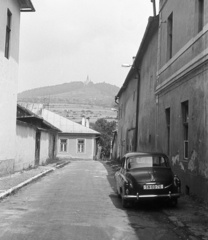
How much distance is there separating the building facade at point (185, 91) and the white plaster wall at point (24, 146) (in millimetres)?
7472

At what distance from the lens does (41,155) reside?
1069 inches

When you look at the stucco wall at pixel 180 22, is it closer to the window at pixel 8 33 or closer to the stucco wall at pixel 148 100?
the stucco wall at pixel 148 100

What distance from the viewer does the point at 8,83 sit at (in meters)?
15.8

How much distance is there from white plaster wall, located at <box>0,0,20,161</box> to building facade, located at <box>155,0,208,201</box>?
6.60 meters

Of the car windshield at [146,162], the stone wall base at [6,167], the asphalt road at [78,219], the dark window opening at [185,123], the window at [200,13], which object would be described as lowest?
the asphalt road at [78,219]

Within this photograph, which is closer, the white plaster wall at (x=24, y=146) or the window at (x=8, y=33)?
the window at (x=8, y=33)

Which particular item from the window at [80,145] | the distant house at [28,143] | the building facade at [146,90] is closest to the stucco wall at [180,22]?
the building facade at [146,90]

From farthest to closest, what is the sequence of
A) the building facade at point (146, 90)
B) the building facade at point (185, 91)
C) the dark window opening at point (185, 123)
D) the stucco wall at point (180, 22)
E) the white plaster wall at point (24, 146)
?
the white plaster wall at point (24, 146) < the building facade at point (146, 90) < the dark window opening at point (185, 123) < the stucco wall at point (180, 22) < the building facade at point (185, 91)

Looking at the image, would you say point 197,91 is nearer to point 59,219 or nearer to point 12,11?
point 59,219

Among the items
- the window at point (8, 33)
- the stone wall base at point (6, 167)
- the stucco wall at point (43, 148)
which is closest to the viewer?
the stone wall base at point (6, 167)

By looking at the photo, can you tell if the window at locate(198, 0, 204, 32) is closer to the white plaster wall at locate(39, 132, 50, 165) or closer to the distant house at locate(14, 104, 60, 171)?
the distant house at locate(14, 104, 60, 171)

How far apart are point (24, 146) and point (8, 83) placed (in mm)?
5138

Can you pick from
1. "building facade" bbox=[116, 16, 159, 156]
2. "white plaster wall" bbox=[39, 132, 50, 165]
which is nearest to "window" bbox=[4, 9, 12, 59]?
"building facade" bbox=[116, 16, 159, 156]

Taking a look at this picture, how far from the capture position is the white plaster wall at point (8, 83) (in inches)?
583
